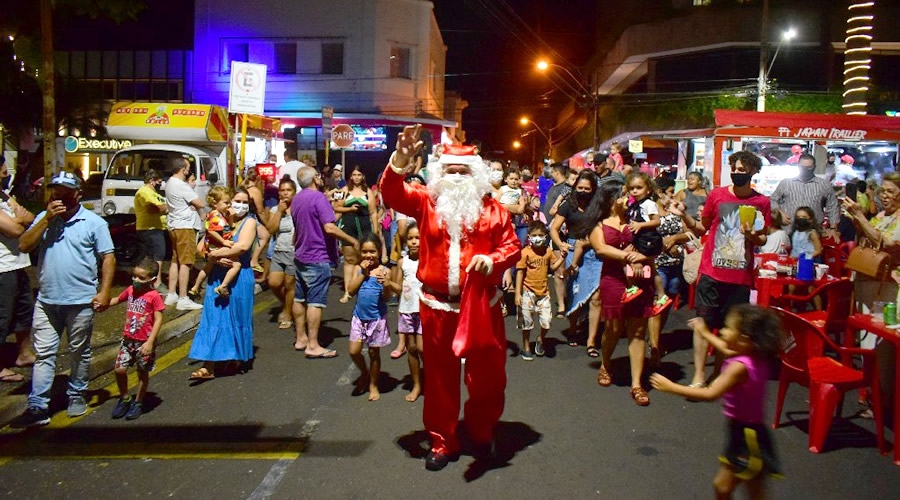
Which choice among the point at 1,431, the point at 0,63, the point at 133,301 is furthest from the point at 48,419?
the point at 0,63

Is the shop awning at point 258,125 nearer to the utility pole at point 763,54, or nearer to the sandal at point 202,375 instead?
the sandal at point 202,375

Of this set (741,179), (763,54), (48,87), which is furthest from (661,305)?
(763,54)

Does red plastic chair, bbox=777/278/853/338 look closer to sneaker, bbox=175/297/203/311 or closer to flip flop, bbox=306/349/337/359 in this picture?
flip flop, bbox=306/349/337/359

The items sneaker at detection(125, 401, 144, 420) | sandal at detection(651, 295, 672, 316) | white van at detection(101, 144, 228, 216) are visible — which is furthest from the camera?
white van at detection(101, 144, 228, 216)

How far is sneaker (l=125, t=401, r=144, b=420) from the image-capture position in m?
5.37

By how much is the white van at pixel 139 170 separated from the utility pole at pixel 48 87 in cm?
127

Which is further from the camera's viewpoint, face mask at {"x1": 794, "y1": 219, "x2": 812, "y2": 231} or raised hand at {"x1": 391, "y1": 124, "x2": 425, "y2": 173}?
face mask at {"x1": 794, "y1": 219, "x2": 812, "y2": 231}

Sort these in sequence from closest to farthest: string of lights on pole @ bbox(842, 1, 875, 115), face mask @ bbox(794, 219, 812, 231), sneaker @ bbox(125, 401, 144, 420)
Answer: sneaker @ bbox(125, 401, 144, 420) < face mask @ bbox(794, 219, 812, 231) < string of lights on pole @ bbox(842, 1, 875, 115)

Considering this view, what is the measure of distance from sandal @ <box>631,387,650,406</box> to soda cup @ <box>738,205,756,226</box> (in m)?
1.55

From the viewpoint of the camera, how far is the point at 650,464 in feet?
14.7

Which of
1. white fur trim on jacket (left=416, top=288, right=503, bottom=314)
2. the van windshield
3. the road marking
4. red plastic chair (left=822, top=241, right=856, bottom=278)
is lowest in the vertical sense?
the road marking

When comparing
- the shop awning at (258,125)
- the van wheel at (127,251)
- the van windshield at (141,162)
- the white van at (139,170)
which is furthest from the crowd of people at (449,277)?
the shop awning at (258,125)

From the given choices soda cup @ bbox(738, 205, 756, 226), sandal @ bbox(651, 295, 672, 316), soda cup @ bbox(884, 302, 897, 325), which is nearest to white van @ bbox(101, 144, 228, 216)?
sandal @ bbox(651, 295, 672, 316)

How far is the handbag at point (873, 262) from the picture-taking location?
5.51m
